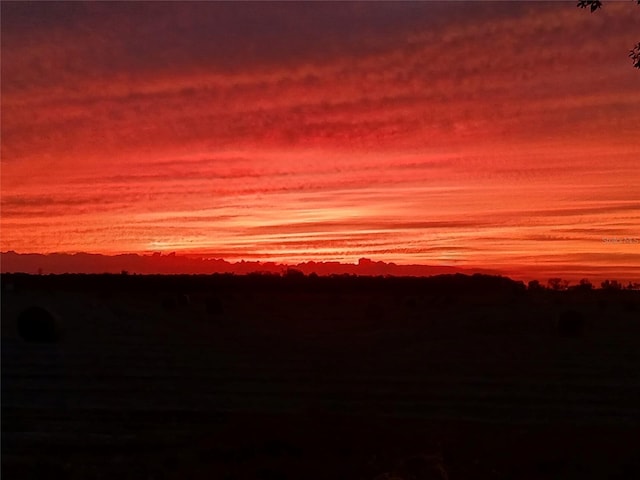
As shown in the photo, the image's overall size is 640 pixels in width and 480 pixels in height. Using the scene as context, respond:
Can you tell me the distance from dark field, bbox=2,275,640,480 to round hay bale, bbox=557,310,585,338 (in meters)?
0.87

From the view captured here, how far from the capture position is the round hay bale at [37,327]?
35.0 metres

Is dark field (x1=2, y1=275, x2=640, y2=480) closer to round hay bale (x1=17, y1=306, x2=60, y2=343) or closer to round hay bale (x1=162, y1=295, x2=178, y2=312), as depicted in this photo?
Answer: round hay bale (x1=17, y1=306, x2=60, y2=343)

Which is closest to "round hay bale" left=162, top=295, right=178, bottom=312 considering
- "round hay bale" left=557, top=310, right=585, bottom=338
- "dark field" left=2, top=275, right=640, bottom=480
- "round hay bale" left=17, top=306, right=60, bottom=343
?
"dark field" left=2, top=275, right=640, bottom=480

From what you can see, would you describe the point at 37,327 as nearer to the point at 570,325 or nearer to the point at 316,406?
the point at 316,406

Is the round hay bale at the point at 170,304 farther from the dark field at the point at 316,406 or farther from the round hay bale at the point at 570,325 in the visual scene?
the round hay bale at the point at 570,325

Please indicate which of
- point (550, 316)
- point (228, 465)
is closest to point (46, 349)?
point (228, 465)

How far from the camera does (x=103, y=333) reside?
4059cm

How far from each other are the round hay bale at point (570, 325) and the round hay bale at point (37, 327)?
2285 centimetres

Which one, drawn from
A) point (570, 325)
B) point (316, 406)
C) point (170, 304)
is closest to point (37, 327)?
point (316, 406)

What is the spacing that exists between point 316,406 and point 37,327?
1816 centimetres

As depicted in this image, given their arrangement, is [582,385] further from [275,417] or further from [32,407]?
[32,407]

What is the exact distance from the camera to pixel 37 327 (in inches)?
1387

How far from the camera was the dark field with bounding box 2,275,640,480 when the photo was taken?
14523 mm

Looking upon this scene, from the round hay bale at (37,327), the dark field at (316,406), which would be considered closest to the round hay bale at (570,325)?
the dark field at (316,406)
